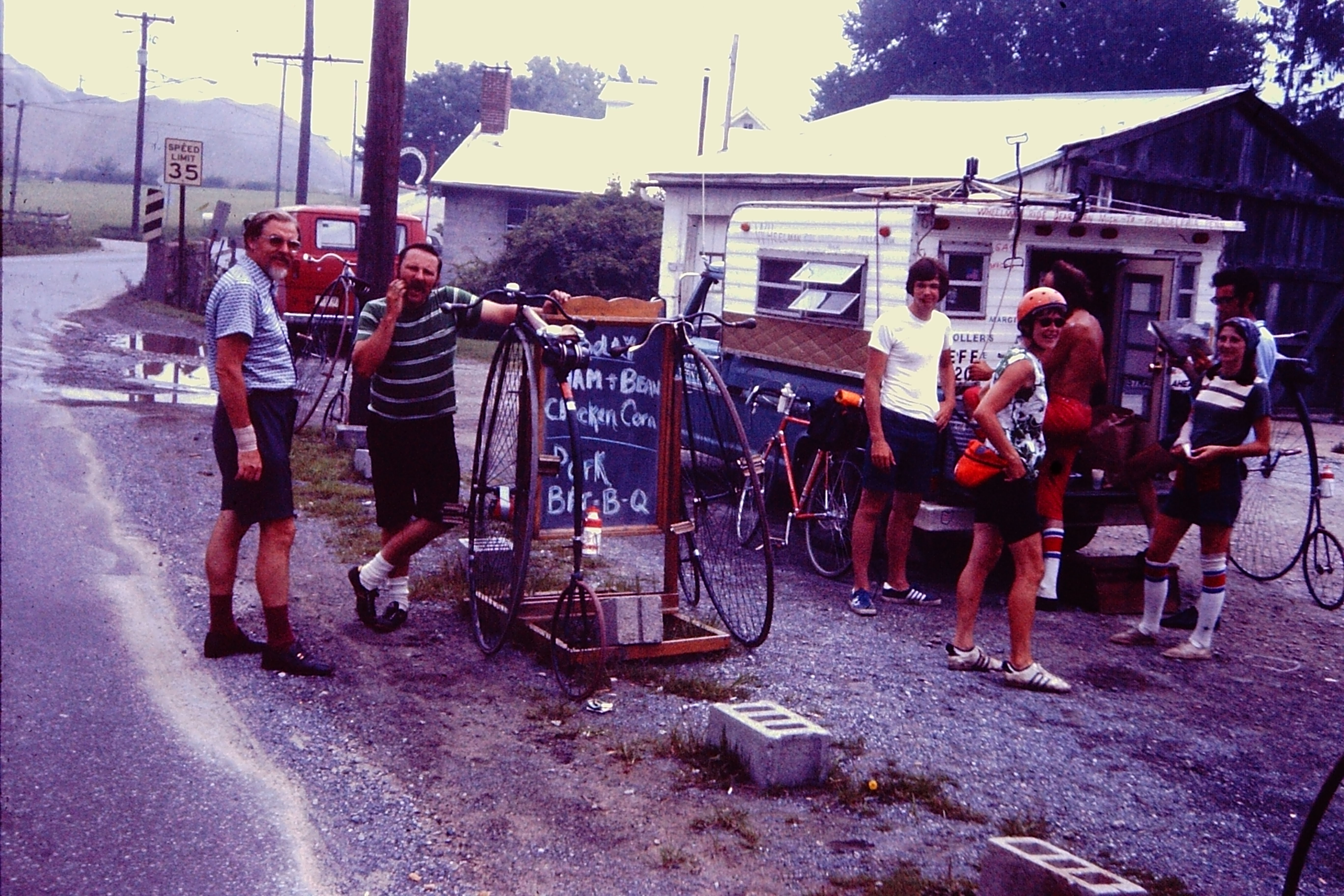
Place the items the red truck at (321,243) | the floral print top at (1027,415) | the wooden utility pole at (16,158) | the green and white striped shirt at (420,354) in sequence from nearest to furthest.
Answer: the green and white striped shirt at (420,354), the floral print top at (1027,415), the wooden utility pole at (16,158), the red truck at (321,243)

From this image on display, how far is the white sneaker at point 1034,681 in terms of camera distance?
6531 mm

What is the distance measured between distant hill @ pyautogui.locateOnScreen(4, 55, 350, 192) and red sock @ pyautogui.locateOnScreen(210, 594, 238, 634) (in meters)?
3.29

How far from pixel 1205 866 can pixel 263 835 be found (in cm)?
310

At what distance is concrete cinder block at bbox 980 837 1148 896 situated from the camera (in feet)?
12.8

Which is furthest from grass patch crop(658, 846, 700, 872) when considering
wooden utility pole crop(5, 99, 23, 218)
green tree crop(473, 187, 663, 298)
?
green tree crop(473, 187, 663, 298)

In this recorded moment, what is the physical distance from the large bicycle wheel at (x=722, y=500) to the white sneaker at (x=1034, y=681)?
119 centimetres

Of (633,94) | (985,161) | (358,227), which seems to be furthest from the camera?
(633,94)

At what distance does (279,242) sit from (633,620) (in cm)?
231

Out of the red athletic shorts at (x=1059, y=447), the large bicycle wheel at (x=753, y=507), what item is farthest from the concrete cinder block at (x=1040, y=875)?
the large bicycle wheel at (x=753, y=507)

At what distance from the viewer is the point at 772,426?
32.4ft

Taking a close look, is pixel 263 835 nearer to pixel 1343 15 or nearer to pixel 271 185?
pixel 1343 15

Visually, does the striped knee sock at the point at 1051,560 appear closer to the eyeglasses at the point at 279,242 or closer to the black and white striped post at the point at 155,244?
the eyeglasses at the point at 279,242

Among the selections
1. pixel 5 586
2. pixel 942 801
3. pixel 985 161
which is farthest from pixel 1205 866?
pixel 985 161

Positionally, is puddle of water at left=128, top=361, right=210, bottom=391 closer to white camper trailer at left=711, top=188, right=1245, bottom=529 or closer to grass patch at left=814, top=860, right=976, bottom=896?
white camper trailer at left=711, top=188, right=1245, bottom=529
